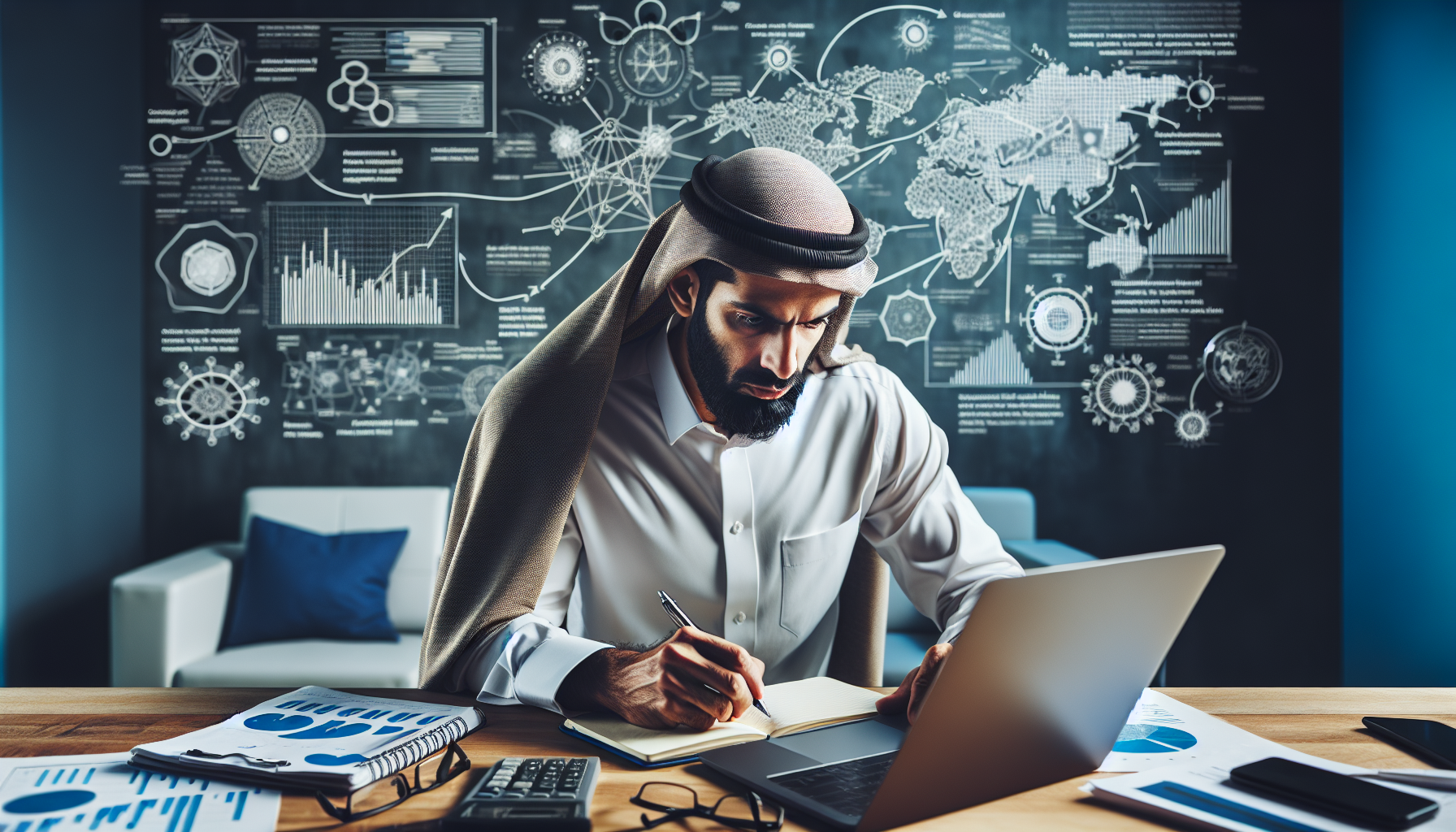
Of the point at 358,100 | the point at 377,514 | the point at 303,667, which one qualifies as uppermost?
the point at 358,100

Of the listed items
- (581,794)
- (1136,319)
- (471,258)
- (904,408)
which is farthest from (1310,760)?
(471,258)

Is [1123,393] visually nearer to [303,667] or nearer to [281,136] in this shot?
[303,667]

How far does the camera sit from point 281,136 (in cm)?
332

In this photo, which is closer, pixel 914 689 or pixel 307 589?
pixel 914 689

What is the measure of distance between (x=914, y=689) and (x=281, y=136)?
326 cm

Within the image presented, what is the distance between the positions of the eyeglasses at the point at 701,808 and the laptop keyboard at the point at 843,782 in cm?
4

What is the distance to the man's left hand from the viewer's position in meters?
0.97

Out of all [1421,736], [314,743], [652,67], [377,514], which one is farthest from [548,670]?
[652,67]

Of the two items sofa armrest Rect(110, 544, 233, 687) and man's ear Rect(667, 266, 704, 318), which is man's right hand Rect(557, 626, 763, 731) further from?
sofa armrest Rect(110, 544, 233, 687)

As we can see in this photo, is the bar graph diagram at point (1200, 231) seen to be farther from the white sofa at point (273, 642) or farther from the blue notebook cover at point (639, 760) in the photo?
the blue notebook cover at point (639, 760)

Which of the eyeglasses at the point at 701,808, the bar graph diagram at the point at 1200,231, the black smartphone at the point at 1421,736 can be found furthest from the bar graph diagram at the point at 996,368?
the eyeglasses at the point at 701,808

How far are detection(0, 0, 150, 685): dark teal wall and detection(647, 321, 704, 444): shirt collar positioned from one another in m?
2.56

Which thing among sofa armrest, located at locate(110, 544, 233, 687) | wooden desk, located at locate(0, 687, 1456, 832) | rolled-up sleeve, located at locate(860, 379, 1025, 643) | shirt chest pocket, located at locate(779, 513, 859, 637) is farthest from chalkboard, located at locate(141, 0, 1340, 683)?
wooden desk, located at locate(0, 687, 1456, 832)

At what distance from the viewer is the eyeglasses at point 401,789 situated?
0.74 m
